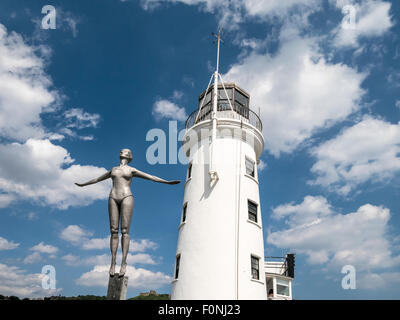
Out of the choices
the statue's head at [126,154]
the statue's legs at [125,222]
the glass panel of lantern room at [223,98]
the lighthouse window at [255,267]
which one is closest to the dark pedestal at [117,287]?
the statue's legs at [125,222]

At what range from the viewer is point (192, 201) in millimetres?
23547

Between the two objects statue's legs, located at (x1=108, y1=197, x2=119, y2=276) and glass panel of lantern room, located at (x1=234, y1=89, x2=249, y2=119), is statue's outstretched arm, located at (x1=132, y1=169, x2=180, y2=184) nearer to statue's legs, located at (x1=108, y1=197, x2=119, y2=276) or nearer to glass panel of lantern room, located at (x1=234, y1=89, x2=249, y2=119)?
statue's legs, located at (x1=108, y1=197, x2=119, y2=276)

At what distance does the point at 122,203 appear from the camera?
1030 centimetres

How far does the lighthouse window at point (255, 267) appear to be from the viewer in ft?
69.7

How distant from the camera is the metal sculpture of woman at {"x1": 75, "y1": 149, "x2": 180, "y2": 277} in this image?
395 inches

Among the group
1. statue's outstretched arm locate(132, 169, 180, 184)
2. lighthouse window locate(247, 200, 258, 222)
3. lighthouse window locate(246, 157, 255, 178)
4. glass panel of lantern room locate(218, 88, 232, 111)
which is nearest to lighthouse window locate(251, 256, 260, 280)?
lighthouse window locate(247, 200, 258, 222)

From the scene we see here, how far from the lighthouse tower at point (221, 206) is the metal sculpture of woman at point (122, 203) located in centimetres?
1138

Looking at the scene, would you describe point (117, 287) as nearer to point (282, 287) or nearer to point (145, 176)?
point (145, 176)

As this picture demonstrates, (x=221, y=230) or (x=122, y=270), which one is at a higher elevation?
(x=221, y=230)

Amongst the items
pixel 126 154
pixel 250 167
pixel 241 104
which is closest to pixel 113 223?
pixel 126 154

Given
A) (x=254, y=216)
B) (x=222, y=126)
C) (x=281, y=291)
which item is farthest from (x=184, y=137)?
(x=281, y=291)

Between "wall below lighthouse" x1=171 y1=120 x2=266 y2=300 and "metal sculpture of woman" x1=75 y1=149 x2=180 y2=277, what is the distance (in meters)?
11.4

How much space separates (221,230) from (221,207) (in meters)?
1.57

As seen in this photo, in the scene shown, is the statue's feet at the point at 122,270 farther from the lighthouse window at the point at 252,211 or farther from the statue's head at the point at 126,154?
the lighthouse window at the point at 252,211
